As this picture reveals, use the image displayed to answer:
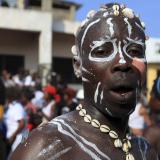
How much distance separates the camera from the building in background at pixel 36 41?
21.5 meters

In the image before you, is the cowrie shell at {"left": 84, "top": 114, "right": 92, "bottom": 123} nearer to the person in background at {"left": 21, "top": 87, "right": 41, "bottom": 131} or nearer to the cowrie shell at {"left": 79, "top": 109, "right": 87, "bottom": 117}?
the cowrie shell at {"left": 79, "top": 109, "right": 87, "bottom": 117}

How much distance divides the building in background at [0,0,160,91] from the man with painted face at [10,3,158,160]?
18550mm

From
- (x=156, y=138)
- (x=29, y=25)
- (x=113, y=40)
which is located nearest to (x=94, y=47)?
(x=113, y=40)

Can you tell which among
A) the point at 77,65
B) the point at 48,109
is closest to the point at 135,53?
the point at 77,65

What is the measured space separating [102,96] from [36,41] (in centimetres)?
2209

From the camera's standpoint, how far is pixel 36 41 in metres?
23.8

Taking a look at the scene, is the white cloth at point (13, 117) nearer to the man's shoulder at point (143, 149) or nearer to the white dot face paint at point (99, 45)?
the man's shoulder at point (143, 149)

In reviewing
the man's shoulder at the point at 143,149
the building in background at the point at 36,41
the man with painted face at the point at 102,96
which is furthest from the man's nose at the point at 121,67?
the building in background at the point at 36,41

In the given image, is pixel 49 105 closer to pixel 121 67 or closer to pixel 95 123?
pixel 95 123

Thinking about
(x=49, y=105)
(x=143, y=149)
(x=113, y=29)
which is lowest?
(x=49, y=105)

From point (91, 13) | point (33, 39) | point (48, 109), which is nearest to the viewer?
point (91, 13)

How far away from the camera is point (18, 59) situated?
24266mm

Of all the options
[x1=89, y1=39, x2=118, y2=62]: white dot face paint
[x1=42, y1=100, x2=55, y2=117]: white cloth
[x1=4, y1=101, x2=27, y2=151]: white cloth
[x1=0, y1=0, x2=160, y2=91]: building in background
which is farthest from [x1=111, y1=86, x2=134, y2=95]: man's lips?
[x1=0, y1=0, x2=160, y2=91]: building in background

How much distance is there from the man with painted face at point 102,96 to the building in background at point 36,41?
18550 mm
